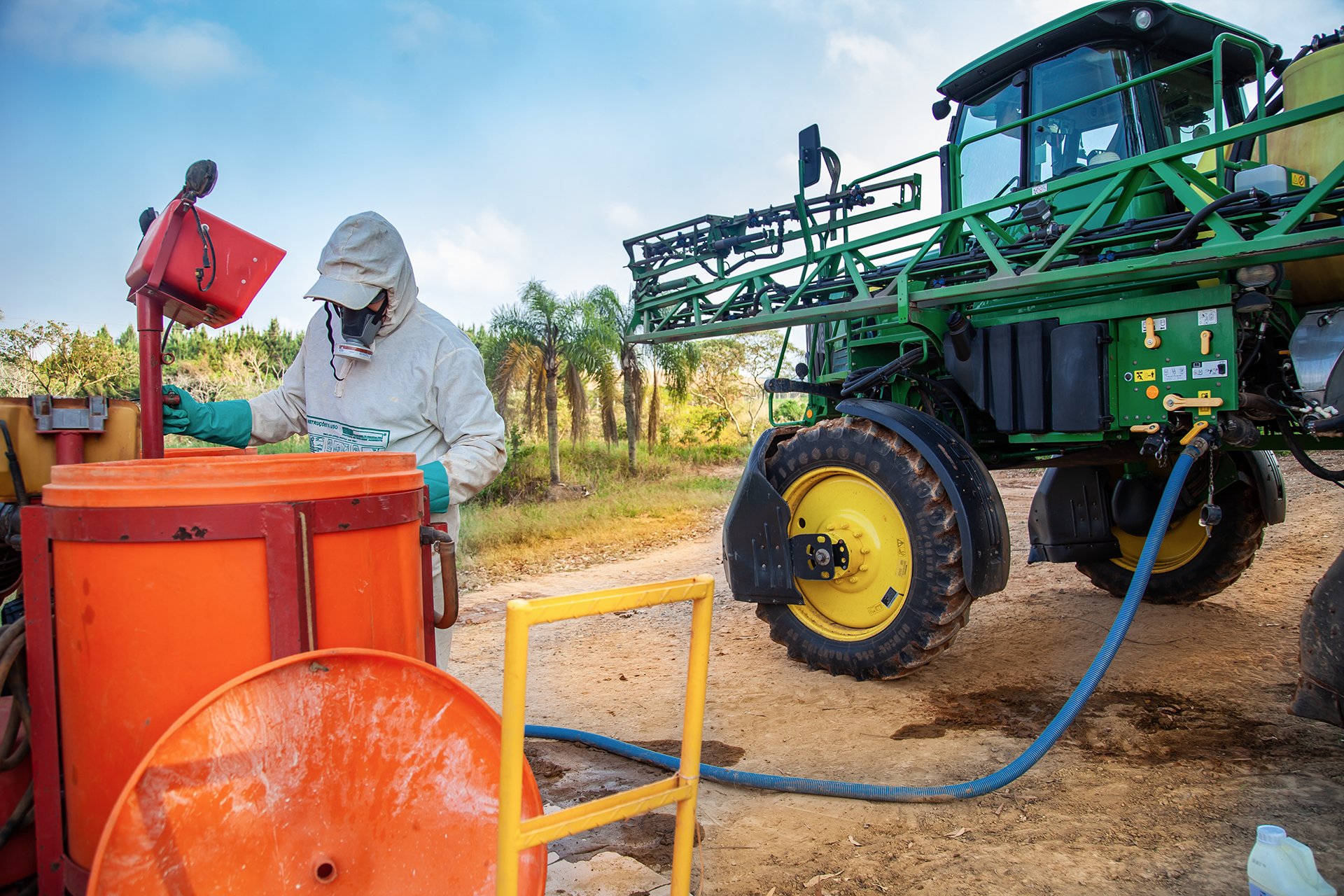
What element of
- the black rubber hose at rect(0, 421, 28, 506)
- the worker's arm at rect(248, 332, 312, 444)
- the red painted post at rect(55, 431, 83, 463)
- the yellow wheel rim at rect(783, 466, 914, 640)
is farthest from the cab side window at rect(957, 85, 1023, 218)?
the black rubber hose at rect(0, 421, 28, 506)

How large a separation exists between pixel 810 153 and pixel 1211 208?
7.10 ft

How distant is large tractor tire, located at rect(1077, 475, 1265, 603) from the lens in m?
5.70

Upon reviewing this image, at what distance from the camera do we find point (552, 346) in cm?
1798

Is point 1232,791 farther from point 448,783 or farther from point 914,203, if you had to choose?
point 914,203

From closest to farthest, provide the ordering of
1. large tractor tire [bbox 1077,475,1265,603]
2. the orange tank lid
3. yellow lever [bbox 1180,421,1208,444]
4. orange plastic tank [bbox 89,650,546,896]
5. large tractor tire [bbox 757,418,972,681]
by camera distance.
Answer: orange plastic tank [bbox 89,650,546,896] < the orange tank lid < yellow lever [bbox 1180,421,1208,444] < large tractor tire [bbox 757,418,972,681] < large tractor tire [bbox 1077,475,1265,603]

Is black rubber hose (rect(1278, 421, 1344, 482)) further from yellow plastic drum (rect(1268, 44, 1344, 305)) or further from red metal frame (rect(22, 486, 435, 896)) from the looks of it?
red metal frame (rect(22, 486, 435, 896))

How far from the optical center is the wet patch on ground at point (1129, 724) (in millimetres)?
3604

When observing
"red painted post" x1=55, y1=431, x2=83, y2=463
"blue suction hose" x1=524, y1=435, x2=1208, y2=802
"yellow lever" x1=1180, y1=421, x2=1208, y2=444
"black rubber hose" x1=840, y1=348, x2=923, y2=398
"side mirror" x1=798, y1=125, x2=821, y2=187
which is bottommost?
"blue suction hose" x1=524, y1=435, x2=1208, y2=802

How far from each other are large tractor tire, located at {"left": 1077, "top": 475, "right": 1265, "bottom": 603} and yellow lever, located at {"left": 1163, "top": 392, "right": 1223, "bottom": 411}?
211 centimetres

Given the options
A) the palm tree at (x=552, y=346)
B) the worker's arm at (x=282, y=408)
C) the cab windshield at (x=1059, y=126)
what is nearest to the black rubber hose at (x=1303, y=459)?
the cab windshield at (x=1059, y=126)

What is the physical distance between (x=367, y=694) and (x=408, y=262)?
6.13 ft

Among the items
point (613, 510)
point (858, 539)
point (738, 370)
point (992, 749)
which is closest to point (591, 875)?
point (992, 749)

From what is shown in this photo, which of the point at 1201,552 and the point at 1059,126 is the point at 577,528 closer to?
the point at 1201,552

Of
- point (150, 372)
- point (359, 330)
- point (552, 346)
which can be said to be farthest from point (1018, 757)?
point (552, 346)
